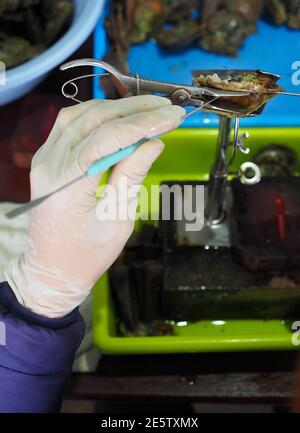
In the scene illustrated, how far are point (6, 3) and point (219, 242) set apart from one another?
0.48 m

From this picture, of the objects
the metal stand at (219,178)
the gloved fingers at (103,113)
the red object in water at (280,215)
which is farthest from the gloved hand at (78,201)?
the red object in water at (280,215)

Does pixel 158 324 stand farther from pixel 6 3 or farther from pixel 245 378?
pixel 6 3

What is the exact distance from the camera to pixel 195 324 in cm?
72

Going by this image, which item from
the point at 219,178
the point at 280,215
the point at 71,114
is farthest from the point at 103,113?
the point at 280,215

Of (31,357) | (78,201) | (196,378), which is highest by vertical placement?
(78,201)

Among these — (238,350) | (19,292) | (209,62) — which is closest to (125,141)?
(19,292)

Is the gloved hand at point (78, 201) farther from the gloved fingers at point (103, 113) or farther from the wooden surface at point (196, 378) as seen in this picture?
the wooden surface at point (196, 378)

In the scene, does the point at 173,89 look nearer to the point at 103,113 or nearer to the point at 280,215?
the point at 103,113

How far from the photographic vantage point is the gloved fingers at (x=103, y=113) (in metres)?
0.48

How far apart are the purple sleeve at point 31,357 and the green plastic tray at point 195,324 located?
10cm

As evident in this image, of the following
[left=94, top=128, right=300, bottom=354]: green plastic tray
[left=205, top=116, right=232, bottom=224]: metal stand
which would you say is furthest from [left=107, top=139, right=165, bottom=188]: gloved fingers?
[left=94, top=128, right=300, bottom=354]: green plastic tray

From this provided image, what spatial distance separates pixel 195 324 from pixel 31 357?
28cm

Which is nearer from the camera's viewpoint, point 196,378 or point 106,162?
point 106,162

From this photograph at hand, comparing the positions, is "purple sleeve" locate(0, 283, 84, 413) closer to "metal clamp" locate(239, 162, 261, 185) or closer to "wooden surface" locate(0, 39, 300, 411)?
"wooden surface" locate(0, 39, 300, 411)
